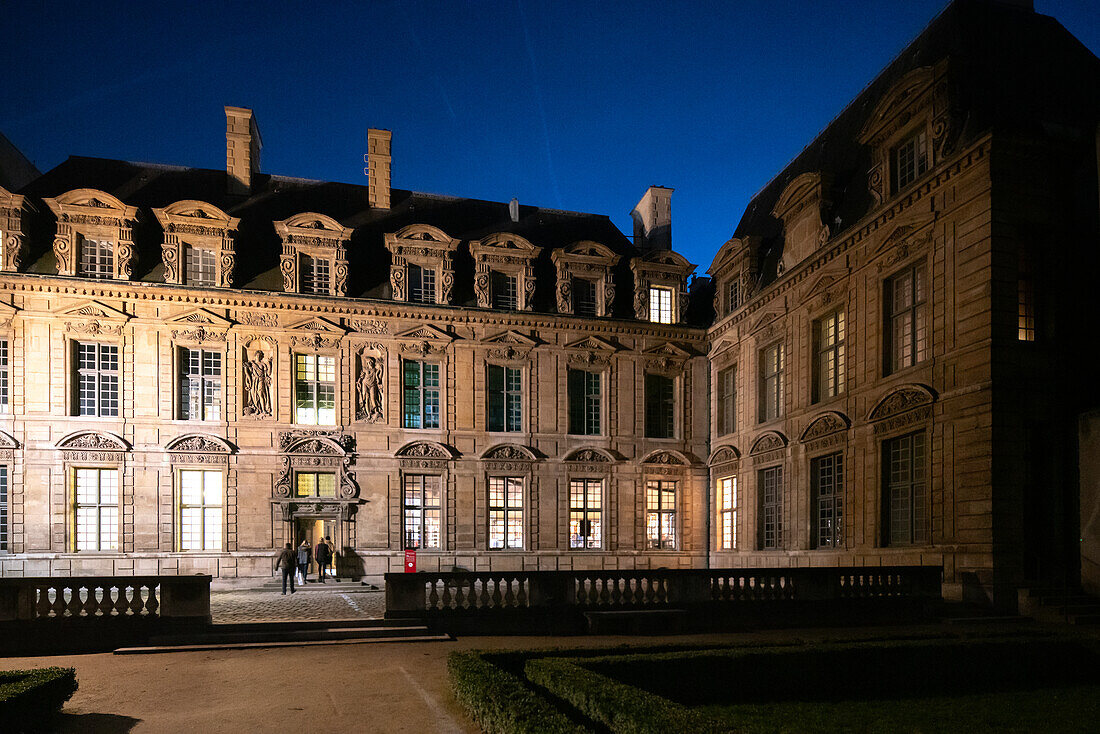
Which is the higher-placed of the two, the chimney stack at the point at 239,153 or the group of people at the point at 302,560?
the chimney stack at the point at 239,153

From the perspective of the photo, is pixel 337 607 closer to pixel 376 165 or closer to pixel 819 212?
pixel 819 212

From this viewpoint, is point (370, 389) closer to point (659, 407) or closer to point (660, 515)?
point (659, 407)

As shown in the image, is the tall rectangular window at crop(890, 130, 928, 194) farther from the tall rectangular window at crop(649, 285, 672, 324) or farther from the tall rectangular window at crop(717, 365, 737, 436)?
the tall rectangular window at crop(649, 285, 672, 324)

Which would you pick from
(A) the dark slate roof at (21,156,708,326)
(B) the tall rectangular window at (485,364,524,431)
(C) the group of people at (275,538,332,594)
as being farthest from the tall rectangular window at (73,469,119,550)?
(B) the tall rectangular window at (485,364,524,431)

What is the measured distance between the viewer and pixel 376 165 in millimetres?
29422

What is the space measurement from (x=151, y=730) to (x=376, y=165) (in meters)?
24.4

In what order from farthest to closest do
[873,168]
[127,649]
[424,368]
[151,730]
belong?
[424,368] → [873,168] → [127,649] → [151,730]

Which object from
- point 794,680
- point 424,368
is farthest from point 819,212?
point 794,680

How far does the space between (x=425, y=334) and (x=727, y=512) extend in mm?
11936

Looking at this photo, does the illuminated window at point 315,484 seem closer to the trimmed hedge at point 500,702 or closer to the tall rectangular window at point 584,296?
the tall rectangular window at point 584,296

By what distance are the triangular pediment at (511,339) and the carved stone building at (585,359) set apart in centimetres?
8

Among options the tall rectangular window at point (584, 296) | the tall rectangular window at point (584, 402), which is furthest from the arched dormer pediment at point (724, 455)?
the tall rectangular window at point (584, 296)

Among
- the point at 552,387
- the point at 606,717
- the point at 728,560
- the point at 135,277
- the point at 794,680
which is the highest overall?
the point at 135,277

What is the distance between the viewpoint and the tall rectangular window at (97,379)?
2397cm
